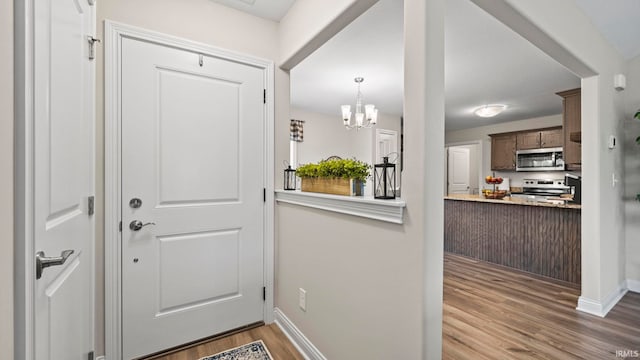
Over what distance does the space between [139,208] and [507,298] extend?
323 cm

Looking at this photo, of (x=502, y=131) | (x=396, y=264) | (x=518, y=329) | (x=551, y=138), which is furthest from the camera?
(x=502, y=131)

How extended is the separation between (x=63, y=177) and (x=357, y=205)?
1.22 meters

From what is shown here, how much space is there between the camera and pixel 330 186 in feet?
5.75

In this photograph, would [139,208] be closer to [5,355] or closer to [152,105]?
[152,105]

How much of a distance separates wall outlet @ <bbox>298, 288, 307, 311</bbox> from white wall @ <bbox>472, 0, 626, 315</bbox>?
2.28 metres

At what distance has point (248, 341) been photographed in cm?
194

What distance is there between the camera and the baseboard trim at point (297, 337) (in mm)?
1723

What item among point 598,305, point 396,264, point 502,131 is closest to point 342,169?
point 396,264

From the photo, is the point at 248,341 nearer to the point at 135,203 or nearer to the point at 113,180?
the point at 135,203

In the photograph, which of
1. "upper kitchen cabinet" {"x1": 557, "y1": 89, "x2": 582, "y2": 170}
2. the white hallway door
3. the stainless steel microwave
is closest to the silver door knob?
the white hallway door

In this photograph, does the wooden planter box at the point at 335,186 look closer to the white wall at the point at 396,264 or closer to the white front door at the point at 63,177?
the white wall at the point at 396,264

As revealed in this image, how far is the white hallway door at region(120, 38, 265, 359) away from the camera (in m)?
1.73

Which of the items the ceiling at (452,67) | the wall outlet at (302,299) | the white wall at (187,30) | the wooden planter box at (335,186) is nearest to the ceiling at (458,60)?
the ceiling at (452,67)

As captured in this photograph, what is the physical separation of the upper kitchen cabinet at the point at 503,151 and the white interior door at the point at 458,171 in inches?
47.5
